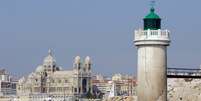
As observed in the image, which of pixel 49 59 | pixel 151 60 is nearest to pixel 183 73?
pixel 151 60

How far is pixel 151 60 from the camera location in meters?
15.7

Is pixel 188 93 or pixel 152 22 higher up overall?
pixel 152 22

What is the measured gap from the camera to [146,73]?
1565 centimetres

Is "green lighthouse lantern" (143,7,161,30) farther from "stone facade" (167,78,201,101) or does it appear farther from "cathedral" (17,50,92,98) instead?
"cathedral" (17,50,92,98)

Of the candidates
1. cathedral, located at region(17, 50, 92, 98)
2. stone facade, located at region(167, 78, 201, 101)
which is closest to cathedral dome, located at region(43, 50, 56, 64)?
cathedral, located at region(17, 50, 92, 98)

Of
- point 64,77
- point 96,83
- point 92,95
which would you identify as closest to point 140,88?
point 92,95

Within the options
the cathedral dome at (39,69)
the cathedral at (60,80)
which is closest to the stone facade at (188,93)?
the cathedral at (60,80)

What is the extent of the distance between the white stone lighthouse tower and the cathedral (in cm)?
15506

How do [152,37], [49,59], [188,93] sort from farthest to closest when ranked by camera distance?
[49,59], [188,93], [152,37]

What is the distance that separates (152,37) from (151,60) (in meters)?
0.49

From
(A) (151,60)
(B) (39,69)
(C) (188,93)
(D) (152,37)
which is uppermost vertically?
(B) (39,69)

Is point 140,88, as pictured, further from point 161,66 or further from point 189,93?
point 189,93

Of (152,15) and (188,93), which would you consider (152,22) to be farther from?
(188,93)

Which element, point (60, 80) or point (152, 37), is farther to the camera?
point (60, 80)
